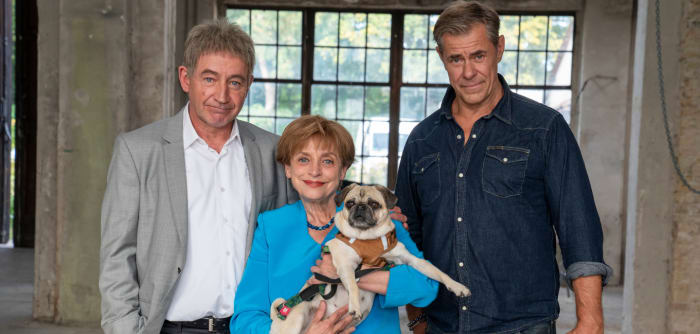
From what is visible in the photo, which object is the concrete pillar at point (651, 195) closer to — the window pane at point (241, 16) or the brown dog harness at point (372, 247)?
the brown dog harness at point (372, 247)

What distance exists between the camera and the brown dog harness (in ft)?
7.43

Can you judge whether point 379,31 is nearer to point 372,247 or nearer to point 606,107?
point 606,107

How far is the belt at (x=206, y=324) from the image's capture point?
2215 millimetres

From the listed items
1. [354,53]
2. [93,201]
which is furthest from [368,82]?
[93,201]

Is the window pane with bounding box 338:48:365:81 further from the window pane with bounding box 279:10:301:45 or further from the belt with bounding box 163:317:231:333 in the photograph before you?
the belt with bounding box 163:317:231:333

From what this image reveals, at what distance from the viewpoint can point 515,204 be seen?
2260 millimetres

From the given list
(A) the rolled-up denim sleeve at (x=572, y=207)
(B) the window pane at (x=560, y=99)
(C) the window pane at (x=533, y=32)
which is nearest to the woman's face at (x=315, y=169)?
(A) the rolled-up denim sleeve at (x=572, y=207)

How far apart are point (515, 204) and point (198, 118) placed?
4.04 ft

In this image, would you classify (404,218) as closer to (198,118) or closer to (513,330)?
(513,330)

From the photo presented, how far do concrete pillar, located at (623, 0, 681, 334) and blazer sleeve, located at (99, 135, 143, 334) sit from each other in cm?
404

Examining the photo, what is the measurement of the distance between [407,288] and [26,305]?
19.7 feet

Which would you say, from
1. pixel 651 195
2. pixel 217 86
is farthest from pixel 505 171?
pixel 651 195

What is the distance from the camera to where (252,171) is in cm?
235

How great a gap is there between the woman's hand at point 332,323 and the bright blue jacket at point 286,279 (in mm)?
101
